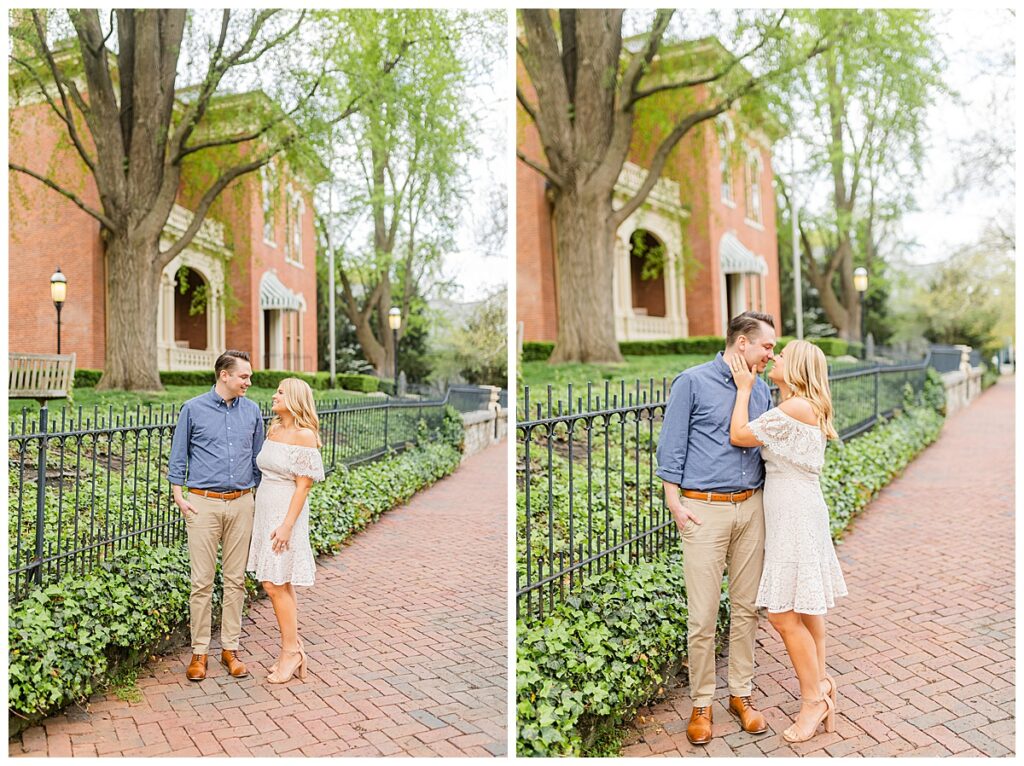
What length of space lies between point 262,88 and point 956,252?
5.98 metres

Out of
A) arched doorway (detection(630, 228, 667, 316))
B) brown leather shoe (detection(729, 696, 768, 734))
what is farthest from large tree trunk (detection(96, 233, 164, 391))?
brown leather shoe (detection(729, 696, 768, 734))

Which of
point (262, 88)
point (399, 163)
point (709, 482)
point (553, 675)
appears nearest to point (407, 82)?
point (399, 163)

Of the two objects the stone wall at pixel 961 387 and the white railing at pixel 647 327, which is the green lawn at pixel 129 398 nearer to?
the white railing at pixel 647 327

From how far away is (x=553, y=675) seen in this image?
280 centimetres

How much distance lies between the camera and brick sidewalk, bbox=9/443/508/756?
299cm

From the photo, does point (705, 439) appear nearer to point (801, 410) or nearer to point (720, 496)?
point (720, 496)

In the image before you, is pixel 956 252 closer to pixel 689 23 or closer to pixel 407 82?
pixel 689 23

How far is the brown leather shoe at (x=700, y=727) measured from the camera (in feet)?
9.28

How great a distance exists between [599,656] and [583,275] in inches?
87.0

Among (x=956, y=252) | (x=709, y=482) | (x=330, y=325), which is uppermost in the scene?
(x=956, y=252)

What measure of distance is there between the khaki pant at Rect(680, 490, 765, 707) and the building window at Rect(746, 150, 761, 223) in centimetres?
356

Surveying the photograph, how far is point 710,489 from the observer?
2.79 m

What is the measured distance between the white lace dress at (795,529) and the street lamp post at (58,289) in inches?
138

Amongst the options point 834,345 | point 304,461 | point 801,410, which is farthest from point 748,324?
point 834,345
